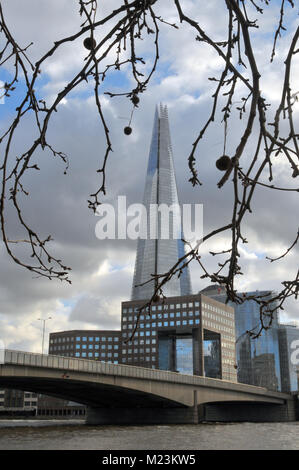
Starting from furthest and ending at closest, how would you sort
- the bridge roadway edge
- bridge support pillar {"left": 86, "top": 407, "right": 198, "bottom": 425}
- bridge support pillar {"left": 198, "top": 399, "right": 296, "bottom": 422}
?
bridge support pillar {"left": 198, "top": 399, "right": 296, "bottom": 422} < bridge support pillar {"left": 86, "top": 407, "right": 198, "bottom": 425} < the bridge roadway edge

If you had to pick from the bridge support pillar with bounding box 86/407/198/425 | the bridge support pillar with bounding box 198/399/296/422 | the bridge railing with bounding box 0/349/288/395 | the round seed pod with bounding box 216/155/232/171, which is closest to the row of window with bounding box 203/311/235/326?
the bridge support pillar with bounding box 198/399/296/422

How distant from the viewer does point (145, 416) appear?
78375mm

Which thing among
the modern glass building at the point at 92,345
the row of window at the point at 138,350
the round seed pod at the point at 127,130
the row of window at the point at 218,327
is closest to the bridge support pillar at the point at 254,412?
the row of window at the point at 218,327

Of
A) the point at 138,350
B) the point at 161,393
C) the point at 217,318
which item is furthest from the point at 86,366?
the point at 217,318

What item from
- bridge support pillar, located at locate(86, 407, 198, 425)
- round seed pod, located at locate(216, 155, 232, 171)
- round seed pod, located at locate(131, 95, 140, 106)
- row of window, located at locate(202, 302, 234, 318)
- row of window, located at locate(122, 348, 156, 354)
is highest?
row of window, located at locate(202, 302, 234, 318)

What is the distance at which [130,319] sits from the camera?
175 m

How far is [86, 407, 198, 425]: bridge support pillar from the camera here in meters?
76.6

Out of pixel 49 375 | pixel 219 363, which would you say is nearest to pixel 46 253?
pixel 49 375

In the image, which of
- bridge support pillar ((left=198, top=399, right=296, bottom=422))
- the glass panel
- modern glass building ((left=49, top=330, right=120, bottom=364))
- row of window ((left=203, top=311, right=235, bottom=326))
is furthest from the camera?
modern glass building ((left=49, top=330, right=120, bottom=364))

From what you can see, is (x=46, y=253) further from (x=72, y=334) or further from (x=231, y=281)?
(x=72, y=334)

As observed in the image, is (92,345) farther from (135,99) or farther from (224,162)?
(224,162)

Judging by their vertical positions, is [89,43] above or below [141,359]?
below

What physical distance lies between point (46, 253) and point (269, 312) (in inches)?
55.8

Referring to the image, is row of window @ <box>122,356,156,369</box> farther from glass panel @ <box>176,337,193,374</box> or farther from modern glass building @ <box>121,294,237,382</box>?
glass panel @ <box>176,337,193,374</box>
